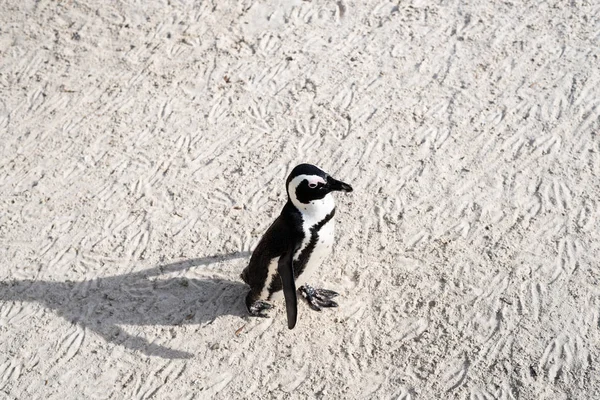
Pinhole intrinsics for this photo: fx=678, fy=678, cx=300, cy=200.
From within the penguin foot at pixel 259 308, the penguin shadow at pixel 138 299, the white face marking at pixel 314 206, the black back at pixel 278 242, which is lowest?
the penguin shadow at pixel 138 299

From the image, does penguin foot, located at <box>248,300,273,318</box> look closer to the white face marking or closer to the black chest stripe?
the black chest stripe

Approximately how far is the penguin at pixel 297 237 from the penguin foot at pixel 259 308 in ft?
0.74

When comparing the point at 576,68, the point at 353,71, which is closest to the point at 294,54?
the point at 353,71

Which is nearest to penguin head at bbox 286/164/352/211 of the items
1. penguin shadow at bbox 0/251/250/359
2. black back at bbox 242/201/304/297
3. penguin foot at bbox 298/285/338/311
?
black back at bbox 242/201/304/297

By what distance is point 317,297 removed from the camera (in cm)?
424

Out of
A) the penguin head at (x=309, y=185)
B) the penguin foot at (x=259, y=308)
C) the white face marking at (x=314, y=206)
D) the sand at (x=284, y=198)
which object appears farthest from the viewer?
the penguin foot at (x=259, y=308)

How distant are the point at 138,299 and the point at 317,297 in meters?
1.15

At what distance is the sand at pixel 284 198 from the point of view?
3.98m

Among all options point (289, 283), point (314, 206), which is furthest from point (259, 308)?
point (314, 206)

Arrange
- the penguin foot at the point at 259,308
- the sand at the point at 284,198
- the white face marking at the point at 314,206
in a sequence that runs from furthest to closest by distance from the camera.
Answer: the penguin foot at the point at 259,308, the sand at the point at 284,198, the white face marking at the point at 314,206

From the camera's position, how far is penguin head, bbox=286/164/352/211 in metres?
3.54

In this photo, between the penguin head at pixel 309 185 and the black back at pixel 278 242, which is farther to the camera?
the black back at pixel 278 242

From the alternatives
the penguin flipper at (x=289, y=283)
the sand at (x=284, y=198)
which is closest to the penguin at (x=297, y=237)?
the penguin flipper at (x=289, y=283)

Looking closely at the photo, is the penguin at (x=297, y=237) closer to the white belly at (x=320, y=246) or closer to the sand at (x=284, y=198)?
the white belly at (x=320, y=246)
